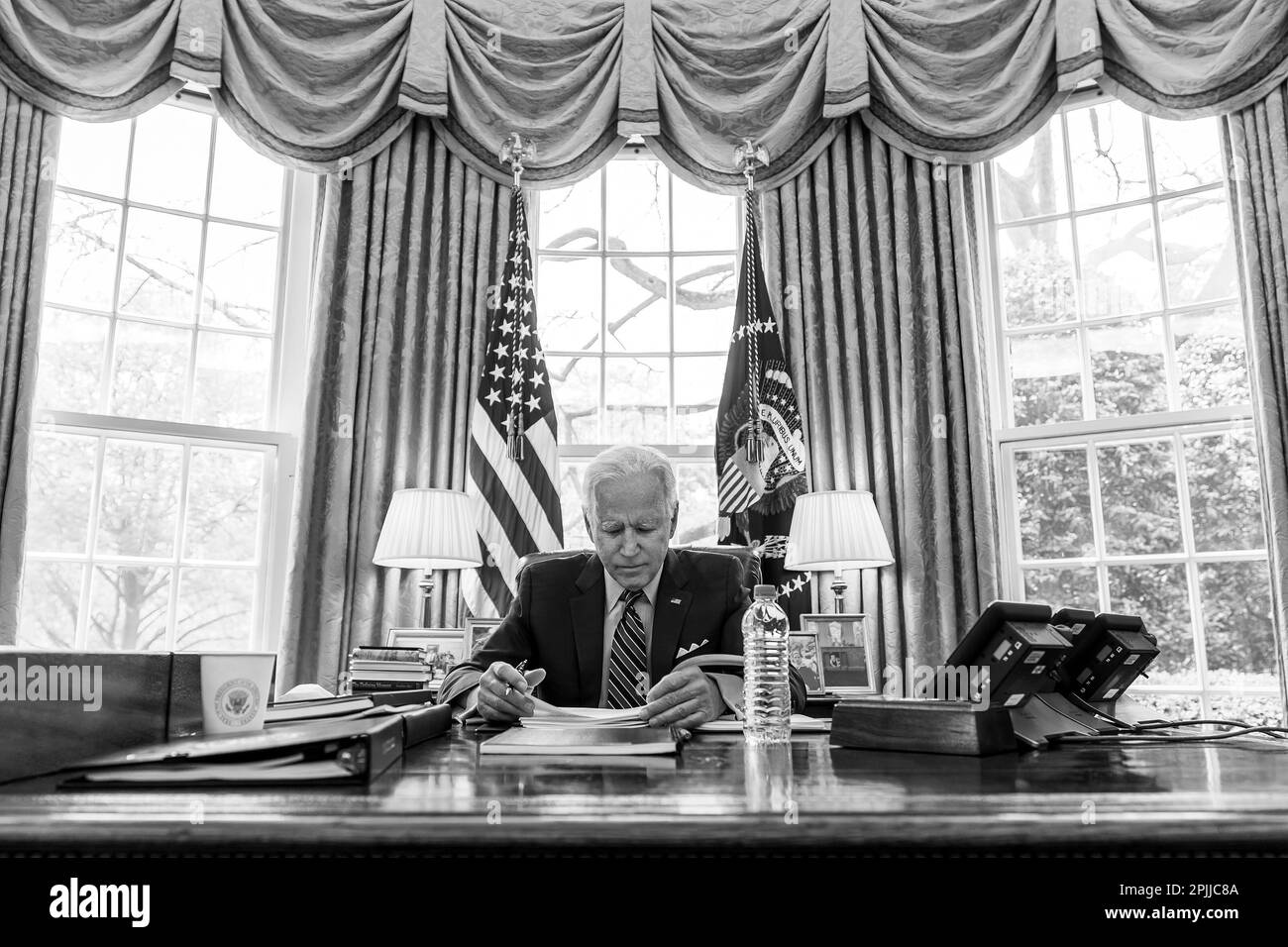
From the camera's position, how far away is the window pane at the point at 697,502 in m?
3.50

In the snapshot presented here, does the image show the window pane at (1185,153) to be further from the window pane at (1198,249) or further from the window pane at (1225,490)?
A: the window pane at (1225,490)

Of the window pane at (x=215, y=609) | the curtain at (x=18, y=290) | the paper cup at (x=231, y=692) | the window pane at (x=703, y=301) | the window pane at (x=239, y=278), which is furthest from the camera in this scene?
the window pane at (x=703, y=301)

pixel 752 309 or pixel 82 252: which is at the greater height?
pixel 82 252

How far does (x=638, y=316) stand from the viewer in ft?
12.1

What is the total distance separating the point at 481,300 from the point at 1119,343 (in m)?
2.41

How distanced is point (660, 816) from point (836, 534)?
236 centimetres

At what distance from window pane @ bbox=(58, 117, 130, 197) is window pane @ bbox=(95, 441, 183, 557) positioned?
979 millimetres

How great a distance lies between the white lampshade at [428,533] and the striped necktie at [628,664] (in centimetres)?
113

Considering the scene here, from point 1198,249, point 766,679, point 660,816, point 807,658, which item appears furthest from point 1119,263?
point 660,816

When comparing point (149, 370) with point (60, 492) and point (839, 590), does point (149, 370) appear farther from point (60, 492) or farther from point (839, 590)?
point (839, 590)

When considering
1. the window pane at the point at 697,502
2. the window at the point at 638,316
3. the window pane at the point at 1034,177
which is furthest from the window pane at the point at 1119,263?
the window pane at the point at 697,502

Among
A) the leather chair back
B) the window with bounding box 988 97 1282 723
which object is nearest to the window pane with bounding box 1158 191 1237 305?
the window with bounding box 988 97 1282 723
